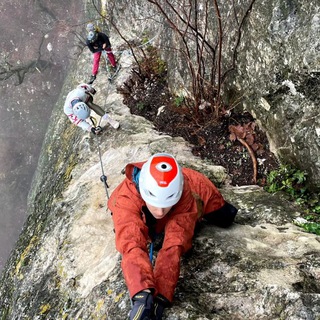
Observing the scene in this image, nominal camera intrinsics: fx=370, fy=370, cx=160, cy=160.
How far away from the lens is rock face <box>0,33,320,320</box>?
3098 mm

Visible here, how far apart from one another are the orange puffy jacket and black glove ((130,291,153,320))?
0.16 feet

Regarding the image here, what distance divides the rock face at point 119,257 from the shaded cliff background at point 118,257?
10 mm

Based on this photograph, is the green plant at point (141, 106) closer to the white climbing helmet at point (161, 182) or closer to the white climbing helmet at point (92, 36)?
the white climbing helmet at point (92, 36)

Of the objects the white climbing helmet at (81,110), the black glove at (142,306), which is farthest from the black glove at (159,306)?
the white climbing helmet at (81,110)

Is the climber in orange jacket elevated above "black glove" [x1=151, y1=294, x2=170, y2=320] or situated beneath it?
elevated above

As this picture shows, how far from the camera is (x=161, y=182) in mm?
2922

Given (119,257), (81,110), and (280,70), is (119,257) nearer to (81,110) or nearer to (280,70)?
(280,70)

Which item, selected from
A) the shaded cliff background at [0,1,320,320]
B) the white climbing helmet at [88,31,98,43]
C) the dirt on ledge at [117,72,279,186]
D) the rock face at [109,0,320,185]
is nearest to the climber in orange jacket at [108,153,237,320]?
the shaded cliff background at [0,1,320,320]

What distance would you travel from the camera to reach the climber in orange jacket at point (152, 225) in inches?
110

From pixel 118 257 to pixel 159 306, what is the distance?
128cm

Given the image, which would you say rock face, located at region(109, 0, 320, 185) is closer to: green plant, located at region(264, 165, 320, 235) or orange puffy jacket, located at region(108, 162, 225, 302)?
green plant, located at region(264, 165, 320, 235)

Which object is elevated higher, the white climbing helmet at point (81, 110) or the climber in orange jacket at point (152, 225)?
the white climbing helmet at point (81, 110)

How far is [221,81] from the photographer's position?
604 centimetres

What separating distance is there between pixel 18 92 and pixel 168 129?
16.2 meters
